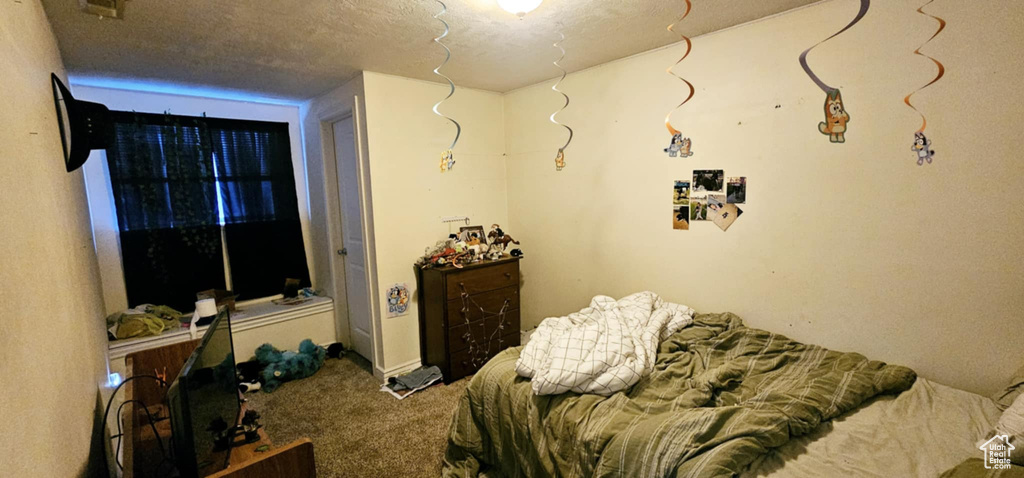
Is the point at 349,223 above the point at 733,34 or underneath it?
underneath

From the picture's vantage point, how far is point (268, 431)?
7.87 feet

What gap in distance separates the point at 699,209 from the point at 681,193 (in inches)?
5.7

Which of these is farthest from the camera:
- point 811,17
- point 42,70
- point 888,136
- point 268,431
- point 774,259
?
point 268,431

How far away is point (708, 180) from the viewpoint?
232cm

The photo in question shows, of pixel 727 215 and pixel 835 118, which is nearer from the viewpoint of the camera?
pixel 835 118

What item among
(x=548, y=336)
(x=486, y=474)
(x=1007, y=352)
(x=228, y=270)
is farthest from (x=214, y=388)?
(x=1007, y=352)

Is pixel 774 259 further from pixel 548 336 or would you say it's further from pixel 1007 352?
pixel 548 336

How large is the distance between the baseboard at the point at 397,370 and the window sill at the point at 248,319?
0.89m

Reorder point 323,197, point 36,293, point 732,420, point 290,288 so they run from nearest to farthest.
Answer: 1. point 36,293
2. point 732,420
3. point 323,197
4. point 290,288

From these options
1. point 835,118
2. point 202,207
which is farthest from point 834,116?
point 202,207

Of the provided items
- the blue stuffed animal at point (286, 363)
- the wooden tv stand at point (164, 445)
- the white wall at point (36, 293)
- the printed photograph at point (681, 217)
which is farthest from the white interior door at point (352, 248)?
the printed photograph at point (681, 217)

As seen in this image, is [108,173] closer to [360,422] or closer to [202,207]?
[202,207]

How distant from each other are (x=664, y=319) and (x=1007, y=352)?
1277 mm

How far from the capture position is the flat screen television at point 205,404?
1035 millimetres
